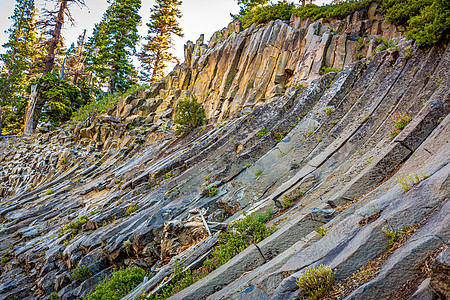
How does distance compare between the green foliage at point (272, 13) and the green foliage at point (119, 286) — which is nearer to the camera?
the green foliage at point (119, 286)

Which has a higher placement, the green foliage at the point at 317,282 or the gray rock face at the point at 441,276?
the gray rock face at the point at 441,276

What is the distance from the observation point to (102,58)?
128ft

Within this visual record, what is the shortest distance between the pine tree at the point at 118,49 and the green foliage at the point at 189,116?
22814 mm

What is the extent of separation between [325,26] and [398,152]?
A: 739 inches

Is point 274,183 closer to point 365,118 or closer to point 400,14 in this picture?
point 365,118

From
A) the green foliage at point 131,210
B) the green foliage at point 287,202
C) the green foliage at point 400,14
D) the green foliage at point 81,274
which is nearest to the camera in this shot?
the green foliage at point 287,202

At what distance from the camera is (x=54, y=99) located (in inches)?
1371

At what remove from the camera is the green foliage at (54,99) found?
1339 inches

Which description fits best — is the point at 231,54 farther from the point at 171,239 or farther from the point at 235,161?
the point at 171,239

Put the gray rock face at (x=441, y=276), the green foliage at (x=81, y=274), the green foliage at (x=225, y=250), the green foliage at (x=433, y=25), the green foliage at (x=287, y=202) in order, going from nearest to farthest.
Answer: the gray rock face at (x=441, y=276) → the green foliage at (x=225, y=250) → the green foliage at (x=287, y=202) → the green foliage at (x=433, y=25) → the green foliage at (x=81, y=274)

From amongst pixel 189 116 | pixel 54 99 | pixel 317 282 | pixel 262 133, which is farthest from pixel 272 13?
pixel 54 99

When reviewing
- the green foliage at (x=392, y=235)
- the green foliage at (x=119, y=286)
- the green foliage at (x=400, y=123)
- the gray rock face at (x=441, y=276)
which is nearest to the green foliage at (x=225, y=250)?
the green foliage at (x=119, y=286)

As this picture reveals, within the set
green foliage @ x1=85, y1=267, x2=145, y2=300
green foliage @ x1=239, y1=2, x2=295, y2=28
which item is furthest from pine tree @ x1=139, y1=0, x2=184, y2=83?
green foliage @ x1=85, y1=267, x2=145, y2=300

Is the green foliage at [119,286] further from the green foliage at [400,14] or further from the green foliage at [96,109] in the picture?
the green foliage at [96,109]
